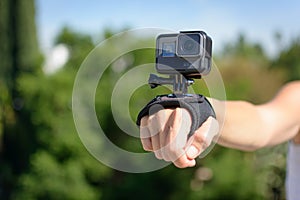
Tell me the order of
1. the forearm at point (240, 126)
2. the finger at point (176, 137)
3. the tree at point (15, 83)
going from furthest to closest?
the tree at point (15, 83), the forearm at point (240, 126), the finger at point (176, 137)

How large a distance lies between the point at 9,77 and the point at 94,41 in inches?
131

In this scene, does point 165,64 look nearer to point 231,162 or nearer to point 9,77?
point 231,162

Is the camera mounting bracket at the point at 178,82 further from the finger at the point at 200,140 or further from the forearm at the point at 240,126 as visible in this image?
the forearm at the point at 240,126

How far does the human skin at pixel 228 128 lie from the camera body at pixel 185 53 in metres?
0.04

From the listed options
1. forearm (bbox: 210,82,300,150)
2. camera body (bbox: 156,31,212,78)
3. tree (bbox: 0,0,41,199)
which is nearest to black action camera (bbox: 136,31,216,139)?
camera body (bbox: 156,31,212,78)

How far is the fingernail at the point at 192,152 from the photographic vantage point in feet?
1.95

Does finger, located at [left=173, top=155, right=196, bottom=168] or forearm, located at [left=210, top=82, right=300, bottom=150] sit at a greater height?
finger, located at [left=173, top=155, right=196, bottom=168]

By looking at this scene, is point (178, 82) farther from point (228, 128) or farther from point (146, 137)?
point (228, 128)

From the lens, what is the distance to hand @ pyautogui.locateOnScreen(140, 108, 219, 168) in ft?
1.92

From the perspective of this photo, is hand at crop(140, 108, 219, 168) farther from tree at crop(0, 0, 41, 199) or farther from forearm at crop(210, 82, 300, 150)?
tree at crop(0, 0, 41, 199)

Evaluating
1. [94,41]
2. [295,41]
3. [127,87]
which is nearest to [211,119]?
[127,87]

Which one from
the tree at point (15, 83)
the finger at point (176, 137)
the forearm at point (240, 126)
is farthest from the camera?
the tree at point (15, 83)

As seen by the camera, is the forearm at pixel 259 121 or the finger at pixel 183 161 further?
the forearm at pixel 259 121

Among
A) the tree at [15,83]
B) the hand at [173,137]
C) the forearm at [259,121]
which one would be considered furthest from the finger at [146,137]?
the tree at [15,83]
